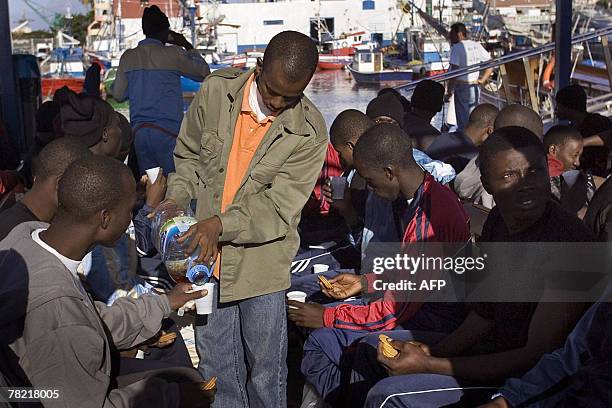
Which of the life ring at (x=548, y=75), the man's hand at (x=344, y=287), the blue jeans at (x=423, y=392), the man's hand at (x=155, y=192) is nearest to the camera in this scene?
the blue jeans at (x=423, y=392)

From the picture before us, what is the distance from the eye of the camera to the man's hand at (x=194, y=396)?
2979mm

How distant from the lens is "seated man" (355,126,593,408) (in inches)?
115

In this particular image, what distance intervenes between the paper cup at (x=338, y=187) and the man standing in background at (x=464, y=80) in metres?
5.34

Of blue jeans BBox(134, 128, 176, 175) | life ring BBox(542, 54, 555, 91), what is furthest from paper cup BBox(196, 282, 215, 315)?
life ring BBox(542, 54, 555, 91)

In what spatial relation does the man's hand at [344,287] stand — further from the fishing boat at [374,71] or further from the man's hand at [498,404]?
the fishing boat at [374,71]

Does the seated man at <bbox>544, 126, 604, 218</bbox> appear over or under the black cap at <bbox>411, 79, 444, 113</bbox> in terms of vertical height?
under

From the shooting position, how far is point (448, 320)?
3631 mm

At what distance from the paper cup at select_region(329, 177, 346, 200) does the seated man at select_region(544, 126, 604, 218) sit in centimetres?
122

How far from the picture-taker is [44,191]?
3.55 meters

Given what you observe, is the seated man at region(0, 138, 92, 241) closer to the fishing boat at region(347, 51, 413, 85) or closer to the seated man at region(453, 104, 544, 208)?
the seated man at region(453, 104, 544, 208)

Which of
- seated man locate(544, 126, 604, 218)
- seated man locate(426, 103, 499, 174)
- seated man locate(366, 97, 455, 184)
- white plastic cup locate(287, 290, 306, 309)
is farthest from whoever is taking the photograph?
seated man locate(426, 103, 499, 174)

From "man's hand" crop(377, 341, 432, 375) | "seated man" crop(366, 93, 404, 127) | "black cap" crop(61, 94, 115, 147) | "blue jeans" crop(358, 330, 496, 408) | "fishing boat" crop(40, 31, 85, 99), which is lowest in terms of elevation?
"fishing boat" crop(40, 31, 85, 99)

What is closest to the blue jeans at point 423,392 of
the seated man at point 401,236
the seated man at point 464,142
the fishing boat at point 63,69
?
the seated man at point 401,236

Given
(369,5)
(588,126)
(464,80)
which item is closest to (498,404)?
(588,126)
